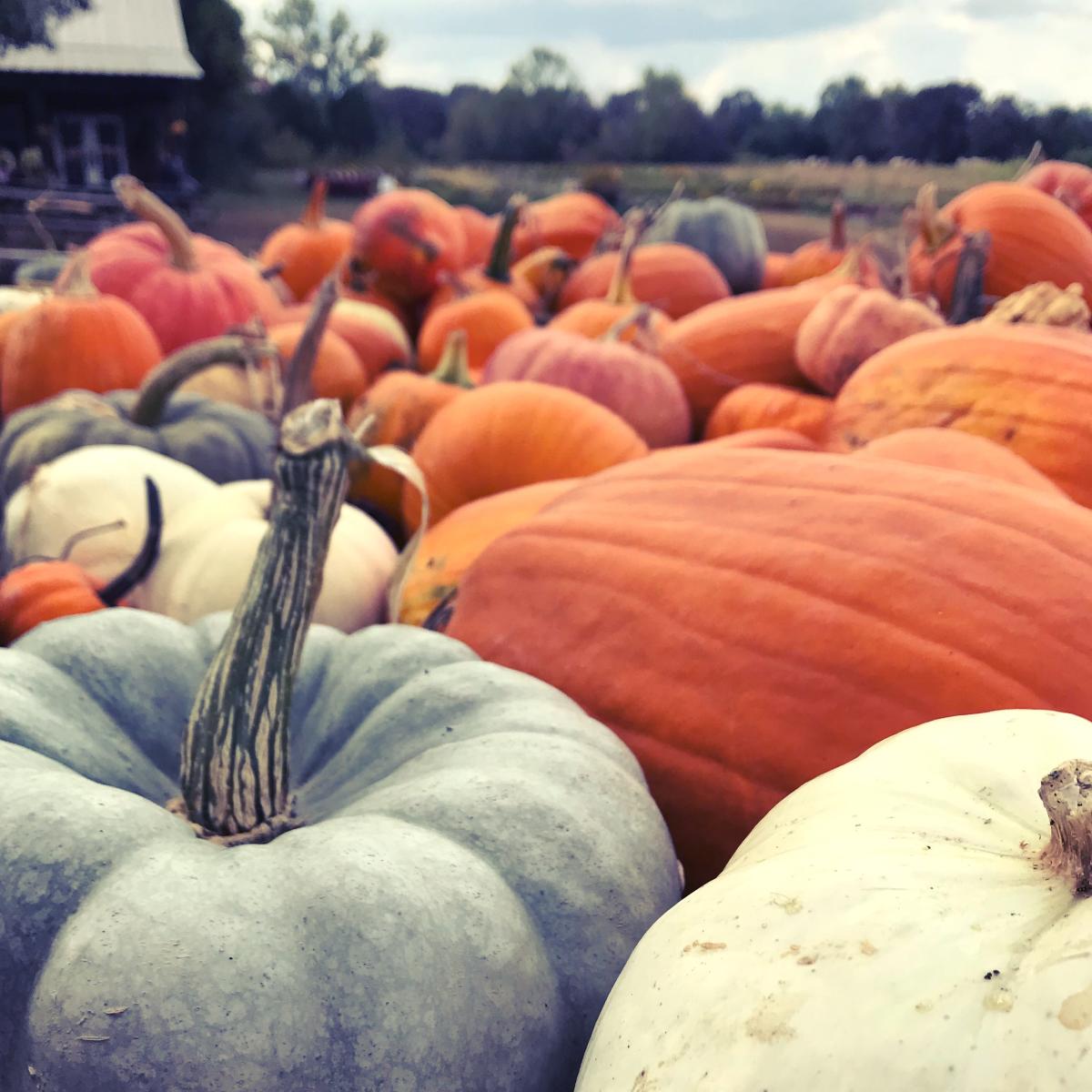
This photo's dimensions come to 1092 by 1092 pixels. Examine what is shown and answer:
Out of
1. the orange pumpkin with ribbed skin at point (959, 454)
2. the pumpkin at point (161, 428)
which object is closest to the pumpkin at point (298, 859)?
the orange pumpkin with ribbed skin at point (959, 454)

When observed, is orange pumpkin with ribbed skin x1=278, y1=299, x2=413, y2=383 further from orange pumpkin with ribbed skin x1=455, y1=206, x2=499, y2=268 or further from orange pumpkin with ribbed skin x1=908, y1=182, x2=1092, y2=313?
orange pumpkin with ribbed skin x1=908, y1=182, x2=1092, y2=313

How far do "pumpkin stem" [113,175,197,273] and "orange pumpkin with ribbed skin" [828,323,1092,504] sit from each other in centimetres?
222

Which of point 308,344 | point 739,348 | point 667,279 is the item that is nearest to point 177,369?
point 308,344

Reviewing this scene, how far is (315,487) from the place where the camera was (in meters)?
1.12

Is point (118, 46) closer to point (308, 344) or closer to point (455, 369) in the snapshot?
point (455, 369)

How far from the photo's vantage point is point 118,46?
11.8 m

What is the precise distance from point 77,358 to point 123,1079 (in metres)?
2.77

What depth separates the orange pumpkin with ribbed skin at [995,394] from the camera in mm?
2008

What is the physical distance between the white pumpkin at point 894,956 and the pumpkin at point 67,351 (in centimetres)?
284

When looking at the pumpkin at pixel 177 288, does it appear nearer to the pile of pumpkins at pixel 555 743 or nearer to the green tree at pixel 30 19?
the pile of pumpkins at pixel 555 743

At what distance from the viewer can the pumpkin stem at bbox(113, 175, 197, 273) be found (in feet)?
10.6

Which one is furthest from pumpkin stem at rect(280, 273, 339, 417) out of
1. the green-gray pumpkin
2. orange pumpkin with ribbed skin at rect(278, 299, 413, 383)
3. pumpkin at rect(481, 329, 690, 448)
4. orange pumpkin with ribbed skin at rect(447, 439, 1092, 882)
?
the green-gray pumpkin

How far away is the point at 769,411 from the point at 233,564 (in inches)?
62.6

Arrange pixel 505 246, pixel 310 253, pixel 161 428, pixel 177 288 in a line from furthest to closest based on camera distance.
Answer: pixel 310 253, pixel 505 246, pixel 177 288, pixel 161 428
